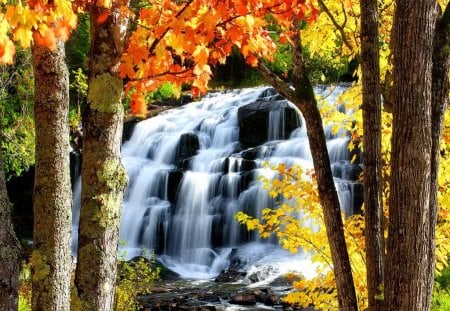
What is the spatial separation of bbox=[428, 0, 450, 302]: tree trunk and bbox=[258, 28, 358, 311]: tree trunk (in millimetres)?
687

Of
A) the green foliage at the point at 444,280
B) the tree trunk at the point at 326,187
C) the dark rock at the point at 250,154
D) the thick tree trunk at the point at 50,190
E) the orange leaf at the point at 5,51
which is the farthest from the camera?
the dark rock at the point at 250,154

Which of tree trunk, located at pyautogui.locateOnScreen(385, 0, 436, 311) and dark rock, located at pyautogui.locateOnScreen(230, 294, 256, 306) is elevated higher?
tree trunk, located at pyautogui.locateOnScreen(385, 0, 436, 311)

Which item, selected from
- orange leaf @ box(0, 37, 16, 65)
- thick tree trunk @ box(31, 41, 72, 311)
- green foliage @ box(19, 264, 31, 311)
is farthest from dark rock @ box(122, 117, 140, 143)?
orange leaf @ box(0, 37, 16, 65)

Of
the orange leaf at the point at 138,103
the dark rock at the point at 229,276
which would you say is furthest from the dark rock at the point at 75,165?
the orange leaf at the point at 138,103

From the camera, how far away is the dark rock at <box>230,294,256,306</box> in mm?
9969

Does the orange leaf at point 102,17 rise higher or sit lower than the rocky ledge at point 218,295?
higher

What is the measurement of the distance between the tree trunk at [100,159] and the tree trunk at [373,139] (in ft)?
4.76

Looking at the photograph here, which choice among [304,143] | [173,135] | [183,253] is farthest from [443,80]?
[173,135]

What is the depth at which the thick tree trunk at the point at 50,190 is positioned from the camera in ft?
9.05

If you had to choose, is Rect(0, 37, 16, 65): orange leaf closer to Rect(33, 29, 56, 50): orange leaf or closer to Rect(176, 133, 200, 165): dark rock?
Rect(33, 29, 56, 50): orange leaf

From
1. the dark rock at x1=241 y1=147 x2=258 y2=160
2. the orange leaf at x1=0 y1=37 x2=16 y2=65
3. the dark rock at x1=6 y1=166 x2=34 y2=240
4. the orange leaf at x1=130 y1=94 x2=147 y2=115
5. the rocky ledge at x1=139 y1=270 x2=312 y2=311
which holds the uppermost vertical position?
the dark rock at x1=241 y1=147 x2=258 y2=160

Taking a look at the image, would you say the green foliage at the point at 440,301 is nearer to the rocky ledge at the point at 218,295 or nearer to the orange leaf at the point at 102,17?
the rocky ledge at the point at 218,295

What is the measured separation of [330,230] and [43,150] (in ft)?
5.99

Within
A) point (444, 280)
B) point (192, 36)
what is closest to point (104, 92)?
point (192, 36)
